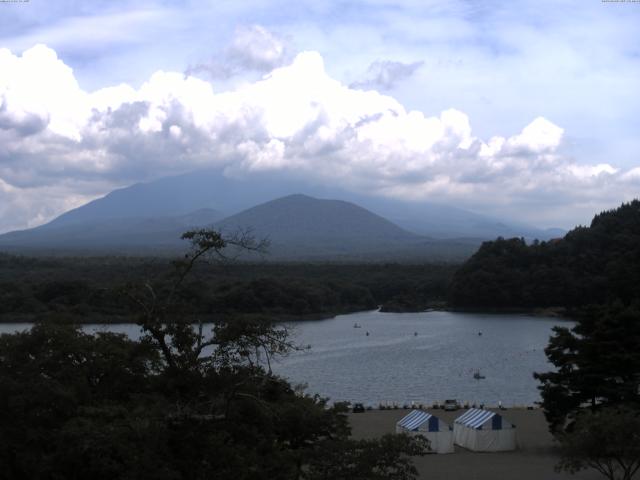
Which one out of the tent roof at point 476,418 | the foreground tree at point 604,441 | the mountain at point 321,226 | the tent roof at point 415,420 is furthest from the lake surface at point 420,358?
the mountain at point 321,226

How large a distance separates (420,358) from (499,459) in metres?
14.7

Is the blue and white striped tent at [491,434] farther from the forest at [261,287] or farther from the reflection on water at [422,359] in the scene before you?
the forest at [261,287]

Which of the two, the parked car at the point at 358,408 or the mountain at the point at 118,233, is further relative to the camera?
the mountain at the point at 118,233

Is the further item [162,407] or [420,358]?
[420,358]

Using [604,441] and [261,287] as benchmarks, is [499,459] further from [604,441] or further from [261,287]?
[261,287]

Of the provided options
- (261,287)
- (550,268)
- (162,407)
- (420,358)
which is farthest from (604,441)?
(550,268)

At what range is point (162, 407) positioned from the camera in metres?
5.92

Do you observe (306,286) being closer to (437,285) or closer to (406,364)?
(437,285)

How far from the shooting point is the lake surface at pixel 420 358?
21.4m

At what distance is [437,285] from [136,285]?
149ft

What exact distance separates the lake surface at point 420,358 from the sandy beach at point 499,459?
7.75ft

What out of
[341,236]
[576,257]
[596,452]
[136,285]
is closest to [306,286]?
[576,257]

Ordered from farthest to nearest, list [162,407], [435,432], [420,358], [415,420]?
[420,358], [415,420], [435,432], [162,407]

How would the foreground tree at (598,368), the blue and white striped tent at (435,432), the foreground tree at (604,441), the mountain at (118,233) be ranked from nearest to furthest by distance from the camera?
the foreground tree at (604,441) < the foreground tree at (598,368) < the blue and white striped tent at (435,432) < the mountain at (118,233)
